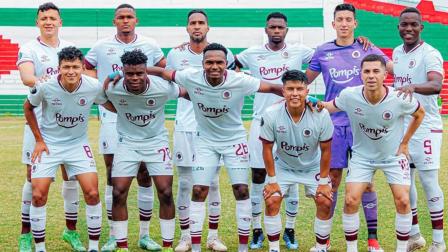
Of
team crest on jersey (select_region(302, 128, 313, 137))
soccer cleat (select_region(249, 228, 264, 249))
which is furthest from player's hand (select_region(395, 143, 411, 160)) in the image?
soccer cleat (select_region(249, 228, 264, 249))

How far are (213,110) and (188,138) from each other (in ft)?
2.96

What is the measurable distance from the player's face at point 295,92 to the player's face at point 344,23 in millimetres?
897

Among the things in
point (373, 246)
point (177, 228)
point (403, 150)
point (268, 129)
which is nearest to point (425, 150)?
point (403, 150)

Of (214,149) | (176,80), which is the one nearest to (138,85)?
(176,80)

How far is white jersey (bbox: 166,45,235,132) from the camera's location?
824 centimetres

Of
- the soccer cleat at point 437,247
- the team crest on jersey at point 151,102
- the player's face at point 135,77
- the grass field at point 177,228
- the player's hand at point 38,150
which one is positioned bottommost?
the grass field at point 177,228

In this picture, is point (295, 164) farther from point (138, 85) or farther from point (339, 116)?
point (138, 85)

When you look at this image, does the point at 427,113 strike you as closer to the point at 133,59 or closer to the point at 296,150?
the point at 296,150

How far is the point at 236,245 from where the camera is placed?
8062 mm

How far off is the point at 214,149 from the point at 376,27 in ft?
77.3

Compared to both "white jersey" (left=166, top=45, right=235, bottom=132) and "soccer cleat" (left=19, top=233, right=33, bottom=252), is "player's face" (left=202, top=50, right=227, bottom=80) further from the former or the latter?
"soccer cleat" (left=19, top=233, right=33, bottom=252)

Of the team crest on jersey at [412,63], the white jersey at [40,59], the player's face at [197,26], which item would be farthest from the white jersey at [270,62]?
the white jersey at [40,59]

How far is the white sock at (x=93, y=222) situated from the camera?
292 inches

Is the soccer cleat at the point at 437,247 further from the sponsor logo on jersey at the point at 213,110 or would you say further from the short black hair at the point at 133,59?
the short black hair at the point at 133,59
